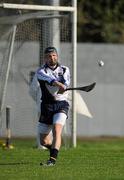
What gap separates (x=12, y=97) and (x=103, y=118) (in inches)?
527

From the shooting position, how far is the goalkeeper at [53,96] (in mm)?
14641

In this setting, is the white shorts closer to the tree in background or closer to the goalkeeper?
the goalkeeper

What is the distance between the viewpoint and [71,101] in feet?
67.1

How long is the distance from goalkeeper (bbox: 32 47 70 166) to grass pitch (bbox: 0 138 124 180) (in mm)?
491

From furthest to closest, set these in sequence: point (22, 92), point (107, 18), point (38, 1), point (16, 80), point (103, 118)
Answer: point (107, 18), point (103, 118), point (16, 80), point (22, 92), point (38, 1)

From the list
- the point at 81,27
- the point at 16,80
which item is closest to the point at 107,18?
the point at 81,27

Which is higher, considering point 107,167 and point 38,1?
point 38,1

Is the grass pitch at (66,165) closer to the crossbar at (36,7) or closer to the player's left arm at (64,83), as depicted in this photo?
the player's left arm at (64,83)

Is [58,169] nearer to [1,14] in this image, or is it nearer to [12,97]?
[1,14]

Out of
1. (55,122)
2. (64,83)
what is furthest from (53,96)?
(55,122)

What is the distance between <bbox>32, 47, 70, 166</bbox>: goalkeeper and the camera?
14641 millimetres

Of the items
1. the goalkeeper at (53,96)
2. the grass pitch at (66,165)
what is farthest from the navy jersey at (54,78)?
the grass pitch at (66,165)

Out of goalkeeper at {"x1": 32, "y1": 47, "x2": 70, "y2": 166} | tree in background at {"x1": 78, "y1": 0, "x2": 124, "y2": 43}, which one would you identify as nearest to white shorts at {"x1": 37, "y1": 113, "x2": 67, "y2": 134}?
goalkeeper at {"x1": 32, "y1": 47, "x2": 70, "y2": 166}

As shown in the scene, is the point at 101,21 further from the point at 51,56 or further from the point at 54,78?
the point at 51,56
